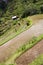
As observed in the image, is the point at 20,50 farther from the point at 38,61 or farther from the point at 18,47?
the point at 38,61

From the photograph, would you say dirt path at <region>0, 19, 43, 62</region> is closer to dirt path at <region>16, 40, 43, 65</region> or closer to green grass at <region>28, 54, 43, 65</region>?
dirt path at <region>16, 40, 43, 65</region>

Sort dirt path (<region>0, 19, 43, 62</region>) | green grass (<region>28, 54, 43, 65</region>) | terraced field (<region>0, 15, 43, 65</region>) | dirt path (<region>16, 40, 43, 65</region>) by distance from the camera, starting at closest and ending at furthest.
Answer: green grass (<region>28, 54, 43, 65</region>), dirt path (<region>16, 40, 43, 65</region>), terraced field (<region>0, 15, 43, 65</region>), dirt path (<region>0, 19, 43, 62</region>)

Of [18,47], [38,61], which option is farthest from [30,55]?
[18,47]

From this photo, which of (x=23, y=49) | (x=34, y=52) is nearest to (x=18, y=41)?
(x=23, y=49)

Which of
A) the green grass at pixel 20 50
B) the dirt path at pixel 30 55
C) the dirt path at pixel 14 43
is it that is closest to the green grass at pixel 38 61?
the dirt path at pixel 30 55

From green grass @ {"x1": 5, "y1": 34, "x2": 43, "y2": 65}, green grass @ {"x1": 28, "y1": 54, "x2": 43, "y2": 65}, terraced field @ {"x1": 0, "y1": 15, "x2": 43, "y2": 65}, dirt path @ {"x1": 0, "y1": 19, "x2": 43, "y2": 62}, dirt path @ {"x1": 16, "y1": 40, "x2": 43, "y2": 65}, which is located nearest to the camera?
green grass @ {"x1": 28, "y1": 54, "x2": 43, "y2": 65}

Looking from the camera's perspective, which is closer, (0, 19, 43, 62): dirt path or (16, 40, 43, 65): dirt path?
(16, 40, 43, 65): dirt path

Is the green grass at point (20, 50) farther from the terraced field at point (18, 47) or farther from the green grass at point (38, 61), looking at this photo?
the green grass at point (38, 61)

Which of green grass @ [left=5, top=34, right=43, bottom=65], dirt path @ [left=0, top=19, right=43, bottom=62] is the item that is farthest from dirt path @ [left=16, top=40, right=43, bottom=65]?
dirt path @ [left=0, top=19, right=43, bottom=62]

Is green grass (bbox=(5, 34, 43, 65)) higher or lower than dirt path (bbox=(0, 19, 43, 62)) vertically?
higher
